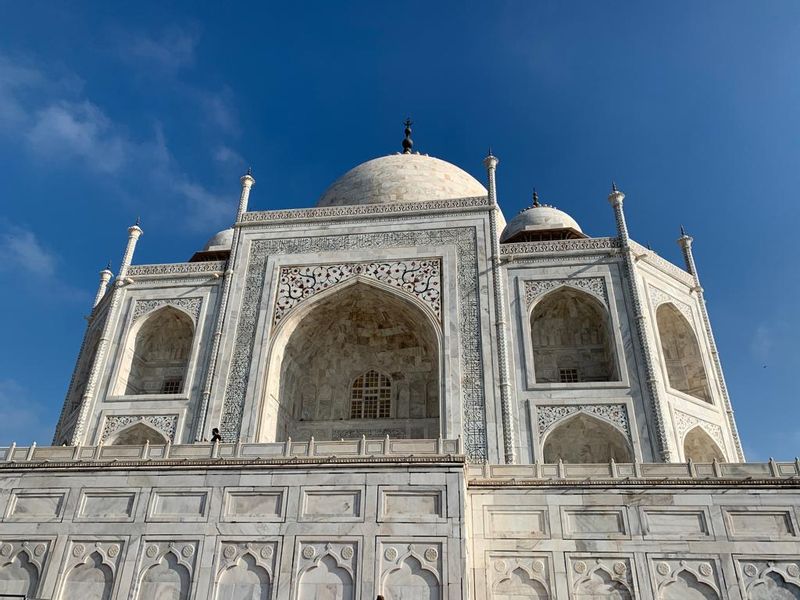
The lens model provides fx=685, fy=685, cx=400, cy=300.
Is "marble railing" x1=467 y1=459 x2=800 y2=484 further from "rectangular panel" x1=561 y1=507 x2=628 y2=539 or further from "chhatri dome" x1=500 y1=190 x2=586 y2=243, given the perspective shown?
"chhatri dome" x1=500 y1=190 x2=586 y2=243

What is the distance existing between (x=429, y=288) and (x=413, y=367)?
7.89 ft

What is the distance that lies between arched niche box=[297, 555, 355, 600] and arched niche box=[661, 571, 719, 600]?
4392 mm

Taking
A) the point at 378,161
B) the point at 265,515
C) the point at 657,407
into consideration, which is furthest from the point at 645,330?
the point at 378,161

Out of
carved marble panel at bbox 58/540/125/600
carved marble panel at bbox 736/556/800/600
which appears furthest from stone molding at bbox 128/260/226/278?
carved marble panel at bbox 736/556/800/600

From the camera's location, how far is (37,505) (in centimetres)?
1070

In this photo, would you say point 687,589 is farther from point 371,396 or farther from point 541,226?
point 541,226

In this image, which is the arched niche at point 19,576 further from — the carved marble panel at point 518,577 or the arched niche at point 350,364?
the carved marble panel at point 518,577

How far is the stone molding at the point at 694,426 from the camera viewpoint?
1441 centimetres

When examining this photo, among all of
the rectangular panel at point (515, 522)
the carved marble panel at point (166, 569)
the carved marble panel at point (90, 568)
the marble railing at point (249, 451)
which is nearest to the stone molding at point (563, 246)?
the marble railing at point (249, 451)

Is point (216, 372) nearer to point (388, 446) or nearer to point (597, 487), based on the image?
point (388, 446)

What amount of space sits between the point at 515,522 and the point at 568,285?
7.05m

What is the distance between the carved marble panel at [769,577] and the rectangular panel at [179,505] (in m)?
7.75

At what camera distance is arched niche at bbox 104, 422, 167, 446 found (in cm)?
1525

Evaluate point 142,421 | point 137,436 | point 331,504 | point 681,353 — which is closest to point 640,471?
point 331,504
